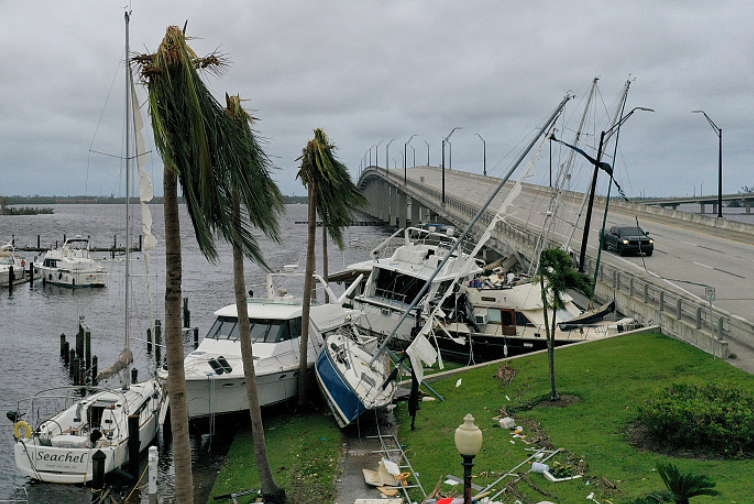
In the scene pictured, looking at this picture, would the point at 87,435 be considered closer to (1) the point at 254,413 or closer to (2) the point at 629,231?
(1) the point at 254,413

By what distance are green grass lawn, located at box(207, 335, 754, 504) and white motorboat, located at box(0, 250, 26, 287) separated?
Result: 50.7 meters

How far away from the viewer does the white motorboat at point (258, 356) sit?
19875mm

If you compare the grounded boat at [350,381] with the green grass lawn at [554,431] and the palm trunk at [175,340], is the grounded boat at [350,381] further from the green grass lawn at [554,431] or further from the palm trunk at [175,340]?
the palm trunk at [175,340]

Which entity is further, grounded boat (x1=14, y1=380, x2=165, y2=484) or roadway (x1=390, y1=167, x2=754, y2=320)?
roadway (x1=390, y1=167, x2=754, y2=320)

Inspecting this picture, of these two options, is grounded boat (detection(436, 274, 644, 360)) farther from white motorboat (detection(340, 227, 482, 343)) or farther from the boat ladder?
the boat ladder

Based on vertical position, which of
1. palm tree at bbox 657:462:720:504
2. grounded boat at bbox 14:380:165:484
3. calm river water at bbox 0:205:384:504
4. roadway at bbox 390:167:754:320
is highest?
roadway at bbox 390:167:754:320

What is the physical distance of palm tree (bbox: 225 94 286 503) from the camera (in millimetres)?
11039

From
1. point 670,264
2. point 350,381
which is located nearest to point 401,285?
point 350,381

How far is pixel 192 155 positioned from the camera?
32.9 ft

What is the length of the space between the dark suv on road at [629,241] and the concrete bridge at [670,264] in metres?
0.62

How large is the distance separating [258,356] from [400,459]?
7193 millimetres

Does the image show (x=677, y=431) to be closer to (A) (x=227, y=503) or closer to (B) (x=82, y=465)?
(A) (x=227, y=503)

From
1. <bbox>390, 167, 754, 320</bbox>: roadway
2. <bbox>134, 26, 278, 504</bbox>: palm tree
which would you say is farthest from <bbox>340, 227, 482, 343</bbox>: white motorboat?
<bbox>134, 26, 278, 504</bbox>: palm tree

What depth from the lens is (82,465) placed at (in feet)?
58.5
